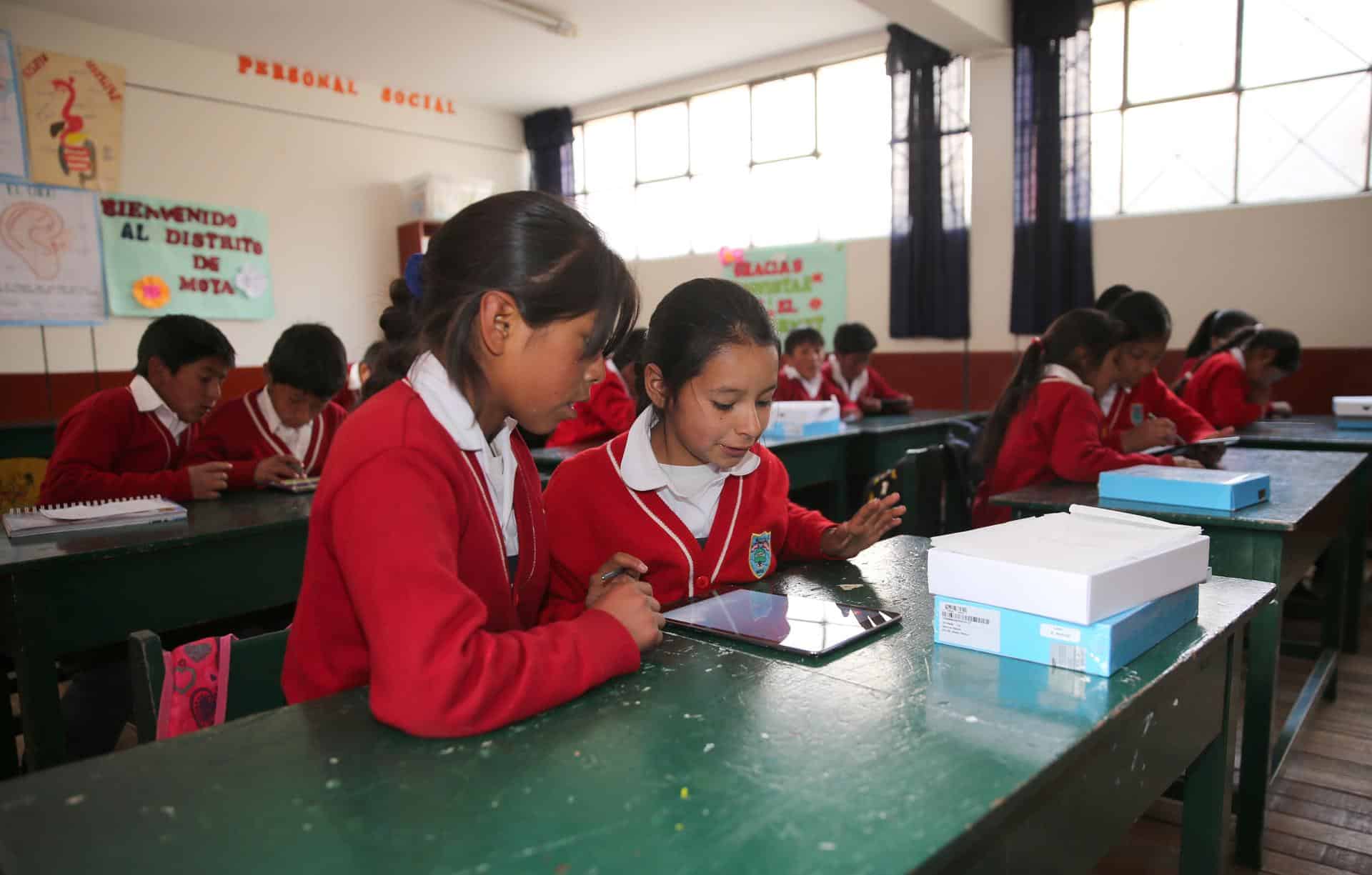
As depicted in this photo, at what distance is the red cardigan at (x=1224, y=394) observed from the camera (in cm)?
352

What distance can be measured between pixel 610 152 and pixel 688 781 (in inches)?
283

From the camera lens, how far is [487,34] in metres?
5.63

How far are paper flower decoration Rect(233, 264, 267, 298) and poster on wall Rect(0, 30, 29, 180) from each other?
1.27 m

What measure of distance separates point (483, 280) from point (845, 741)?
1.75 ft

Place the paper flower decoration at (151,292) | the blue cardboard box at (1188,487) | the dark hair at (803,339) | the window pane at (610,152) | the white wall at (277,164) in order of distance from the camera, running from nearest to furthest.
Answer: the blue cardboard box at (1188,487), the dark hair at (803,339), the white wall at (277,164), the paper flower decoration at (151,292), the window pane at (610,152)

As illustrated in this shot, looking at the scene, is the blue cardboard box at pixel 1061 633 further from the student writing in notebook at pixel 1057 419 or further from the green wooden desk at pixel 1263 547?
the student writing in notebook at pixel 1057 419

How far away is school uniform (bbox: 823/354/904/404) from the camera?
496 cm

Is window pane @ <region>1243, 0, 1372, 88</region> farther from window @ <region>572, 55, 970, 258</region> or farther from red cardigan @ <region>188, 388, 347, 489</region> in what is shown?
red cardigan @ <region>188, 388, 347, 489</region>

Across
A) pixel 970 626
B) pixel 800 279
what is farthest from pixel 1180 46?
pixel 970 626

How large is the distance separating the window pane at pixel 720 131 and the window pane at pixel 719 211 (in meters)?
0.08

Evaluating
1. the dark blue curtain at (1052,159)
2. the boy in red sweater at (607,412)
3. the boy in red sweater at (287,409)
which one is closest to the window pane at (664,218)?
the dark blue curtain at (1052,159)

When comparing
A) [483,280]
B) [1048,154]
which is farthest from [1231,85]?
[483,280]

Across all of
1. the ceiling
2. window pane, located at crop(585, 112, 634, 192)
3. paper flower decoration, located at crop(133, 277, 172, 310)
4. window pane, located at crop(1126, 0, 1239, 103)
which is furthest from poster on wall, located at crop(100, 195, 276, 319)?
window pane, located at crop(1126, 0, 1239, 103)

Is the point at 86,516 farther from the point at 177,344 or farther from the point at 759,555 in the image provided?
the point at 759,555
